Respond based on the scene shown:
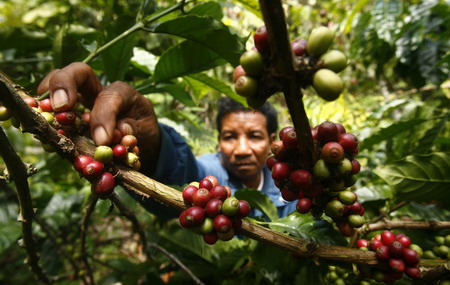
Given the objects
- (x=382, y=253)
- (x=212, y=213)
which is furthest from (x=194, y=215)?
(x=382, y=253)

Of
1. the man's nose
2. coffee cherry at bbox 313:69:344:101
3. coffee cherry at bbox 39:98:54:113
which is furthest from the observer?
the man's nose

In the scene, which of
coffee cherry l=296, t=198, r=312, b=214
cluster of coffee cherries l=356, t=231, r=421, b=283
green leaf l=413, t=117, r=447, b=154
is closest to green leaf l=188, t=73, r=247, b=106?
coffee cherry l=296, t=198, r=312, b=214

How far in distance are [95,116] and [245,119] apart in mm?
1741

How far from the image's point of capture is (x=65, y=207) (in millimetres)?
2627

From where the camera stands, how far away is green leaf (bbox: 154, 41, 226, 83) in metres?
1.37

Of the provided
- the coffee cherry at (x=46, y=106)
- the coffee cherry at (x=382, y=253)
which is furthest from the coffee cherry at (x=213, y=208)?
the coffee cherry at (x=46, y=106)

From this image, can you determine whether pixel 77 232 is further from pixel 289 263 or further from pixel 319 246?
pixel 319 246

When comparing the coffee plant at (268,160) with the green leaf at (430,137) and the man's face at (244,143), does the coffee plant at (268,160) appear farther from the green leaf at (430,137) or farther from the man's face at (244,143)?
the man's face at (244,143)

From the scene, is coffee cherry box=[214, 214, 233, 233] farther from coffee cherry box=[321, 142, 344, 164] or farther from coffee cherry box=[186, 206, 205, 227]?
coffee cherry box=[321, 142, 344, 164]

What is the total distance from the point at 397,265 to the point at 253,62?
2.50 feet

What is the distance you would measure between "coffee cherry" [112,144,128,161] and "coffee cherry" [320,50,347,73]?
65 centimetres

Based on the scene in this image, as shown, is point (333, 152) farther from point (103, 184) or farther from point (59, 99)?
point (59, 99)

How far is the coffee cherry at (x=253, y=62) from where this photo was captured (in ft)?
1.82

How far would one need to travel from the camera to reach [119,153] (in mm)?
914
